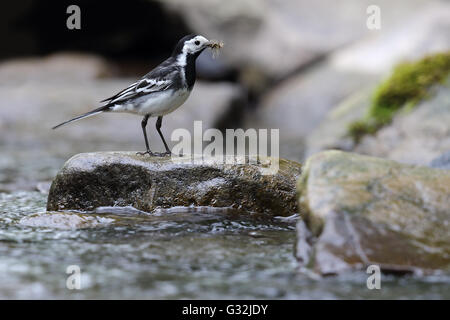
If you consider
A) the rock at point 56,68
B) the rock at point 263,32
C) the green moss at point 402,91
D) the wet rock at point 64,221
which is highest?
the rock at point 263,32

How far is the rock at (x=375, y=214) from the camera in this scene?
413 cm

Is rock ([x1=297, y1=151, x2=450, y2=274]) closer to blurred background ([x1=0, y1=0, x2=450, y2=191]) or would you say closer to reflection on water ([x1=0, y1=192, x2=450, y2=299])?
reflection on water ([x1=0, y1=192, x2=450, y2=299])

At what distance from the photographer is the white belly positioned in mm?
6566

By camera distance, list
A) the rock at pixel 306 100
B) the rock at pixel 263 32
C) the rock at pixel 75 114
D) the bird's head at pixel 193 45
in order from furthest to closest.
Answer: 1. the rock at pixel 263 32
2. the rock at pixel 306 100
3. the rock at pixel 75 114
4. the bird's head at pixel 193 45

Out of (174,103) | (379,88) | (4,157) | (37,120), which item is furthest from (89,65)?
(174,103)

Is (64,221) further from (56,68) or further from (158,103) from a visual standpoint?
(56,68)

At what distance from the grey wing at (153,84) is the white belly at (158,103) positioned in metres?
0.06

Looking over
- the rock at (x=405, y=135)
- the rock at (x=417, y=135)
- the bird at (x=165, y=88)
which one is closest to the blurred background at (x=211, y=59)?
the rock at (x=405, y=135)

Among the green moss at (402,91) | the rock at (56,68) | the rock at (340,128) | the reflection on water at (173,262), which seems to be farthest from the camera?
the rock at (56,68)

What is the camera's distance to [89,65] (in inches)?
624

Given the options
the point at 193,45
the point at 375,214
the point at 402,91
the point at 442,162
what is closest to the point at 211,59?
the point at 402,91

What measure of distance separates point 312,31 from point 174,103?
9139 millimetres

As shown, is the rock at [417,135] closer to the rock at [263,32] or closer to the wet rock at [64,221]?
the wet rock at [64,221]
